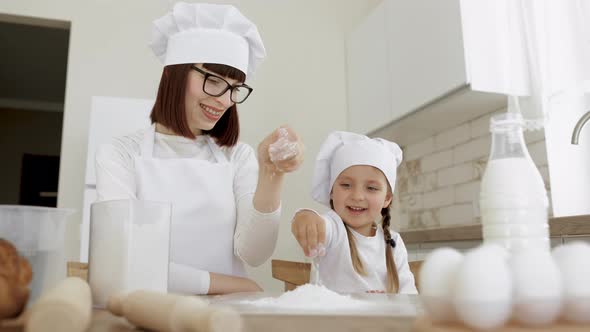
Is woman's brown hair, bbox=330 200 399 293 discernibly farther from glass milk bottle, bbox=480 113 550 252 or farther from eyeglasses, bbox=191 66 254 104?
glass milk bottle, bbox=480 113 550 252

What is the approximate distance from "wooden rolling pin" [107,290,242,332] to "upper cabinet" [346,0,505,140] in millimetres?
2021

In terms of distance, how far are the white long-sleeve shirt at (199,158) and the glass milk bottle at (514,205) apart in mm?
→ 623

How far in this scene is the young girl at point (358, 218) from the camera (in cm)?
135

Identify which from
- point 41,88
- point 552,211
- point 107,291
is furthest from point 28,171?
point 107,291

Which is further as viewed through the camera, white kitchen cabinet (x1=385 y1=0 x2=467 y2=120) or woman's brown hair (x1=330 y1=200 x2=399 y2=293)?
white kitchen cabinet (x1=385 y1=0 x2=467 y2=120)

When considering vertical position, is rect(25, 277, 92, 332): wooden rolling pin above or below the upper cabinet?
below

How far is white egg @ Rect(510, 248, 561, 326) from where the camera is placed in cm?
37

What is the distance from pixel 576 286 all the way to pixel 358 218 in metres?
1.05

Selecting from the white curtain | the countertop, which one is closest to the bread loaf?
the countertop

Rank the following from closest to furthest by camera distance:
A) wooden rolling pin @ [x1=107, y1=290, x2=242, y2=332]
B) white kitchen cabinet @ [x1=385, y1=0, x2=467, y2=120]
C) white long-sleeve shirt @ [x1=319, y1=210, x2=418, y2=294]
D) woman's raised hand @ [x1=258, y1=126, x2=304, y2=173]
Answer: wooden rolling pin @ [x1=107, y1=290, x2=242, y2=332]
woman's raised hand @ [x1=258, y1=126, x2=304, y2=173]
white long-sleeve shirt @ [x1=319, y1=210, x2=418, y2=294]
white kitchen cabinet @ [x1=385, y1=0, x2=467, y2=120]

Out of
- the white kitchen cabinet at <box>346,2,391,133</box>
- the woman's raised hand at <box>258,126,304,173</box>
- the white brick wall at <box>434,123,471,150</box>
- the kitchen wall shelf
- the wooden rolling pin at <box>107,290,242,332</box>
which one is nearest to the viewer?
the wooden rolling pin at <box>107,290,242,332</box>

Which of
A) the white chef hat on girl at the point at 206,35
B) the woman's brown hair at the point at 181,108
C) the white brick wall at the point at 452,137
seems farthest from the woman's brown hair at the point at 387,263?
the white brick wall at the point at 452,137

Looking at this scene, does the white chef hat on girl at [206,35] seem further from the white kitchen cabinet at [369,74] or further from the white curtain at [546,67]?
the white kitchen cabinet at [369,74]

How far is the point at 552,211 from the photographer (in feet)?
7.02
